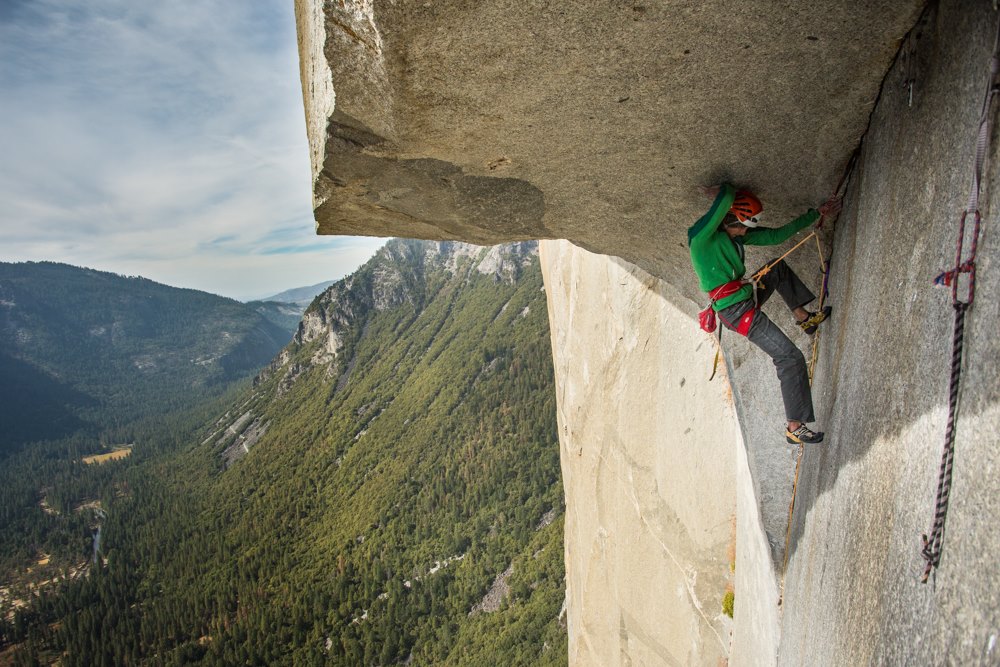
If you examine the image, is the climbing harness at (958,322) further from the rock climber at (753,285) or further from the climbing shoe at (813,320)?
the climbing shoe at (813,320)

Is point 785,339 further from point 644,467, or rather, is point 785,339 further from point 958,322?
point 644,467

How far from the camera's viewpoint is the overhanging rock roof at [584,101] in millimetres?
2508

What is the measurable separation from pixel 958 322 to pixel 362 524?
101194 mm

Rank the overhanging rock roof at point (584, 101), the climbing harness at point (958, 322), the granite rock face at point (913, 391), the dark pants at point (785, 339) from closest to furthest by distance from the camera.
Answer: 1. the granite rock face at point (913, 391)
2. the climbing harness at point (958, 322)
3. the overhanging rock roof at point (584, 101)
4. the dark pants at point (785, 339)

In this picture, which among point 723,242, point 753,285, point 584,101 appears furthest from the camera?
point 753,285

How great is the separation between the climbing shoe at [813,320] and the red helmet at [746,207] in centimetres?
89

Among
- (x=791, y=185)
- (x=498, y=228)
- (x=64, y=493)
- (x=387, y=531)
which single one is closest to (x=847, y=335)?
(x=791, y=185)

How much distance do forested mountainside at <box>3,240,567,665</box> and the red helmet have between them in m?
61.2

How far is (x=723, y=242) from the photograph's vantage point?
13.3ft

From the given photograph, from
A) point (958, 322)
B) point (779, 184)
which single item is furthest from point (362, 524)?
point (958, 322)

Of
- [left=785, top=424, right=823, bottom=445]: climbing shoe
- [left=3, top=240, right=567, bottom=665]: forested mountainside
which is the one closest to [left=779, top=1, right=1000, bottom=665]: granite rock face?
[left=785, top=424, right=823, bottom=445]: climbing shoe

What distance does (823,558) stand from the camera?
11.2ft

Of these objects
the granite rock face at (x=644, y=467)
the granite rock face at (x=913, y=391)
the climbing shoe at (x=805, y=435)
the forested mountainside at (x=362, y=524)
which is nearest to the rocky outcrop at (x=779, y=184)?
the granite rock face at (x=913, y=391)

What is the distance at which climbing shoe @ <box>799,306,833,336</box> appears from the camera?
13.1 ft
